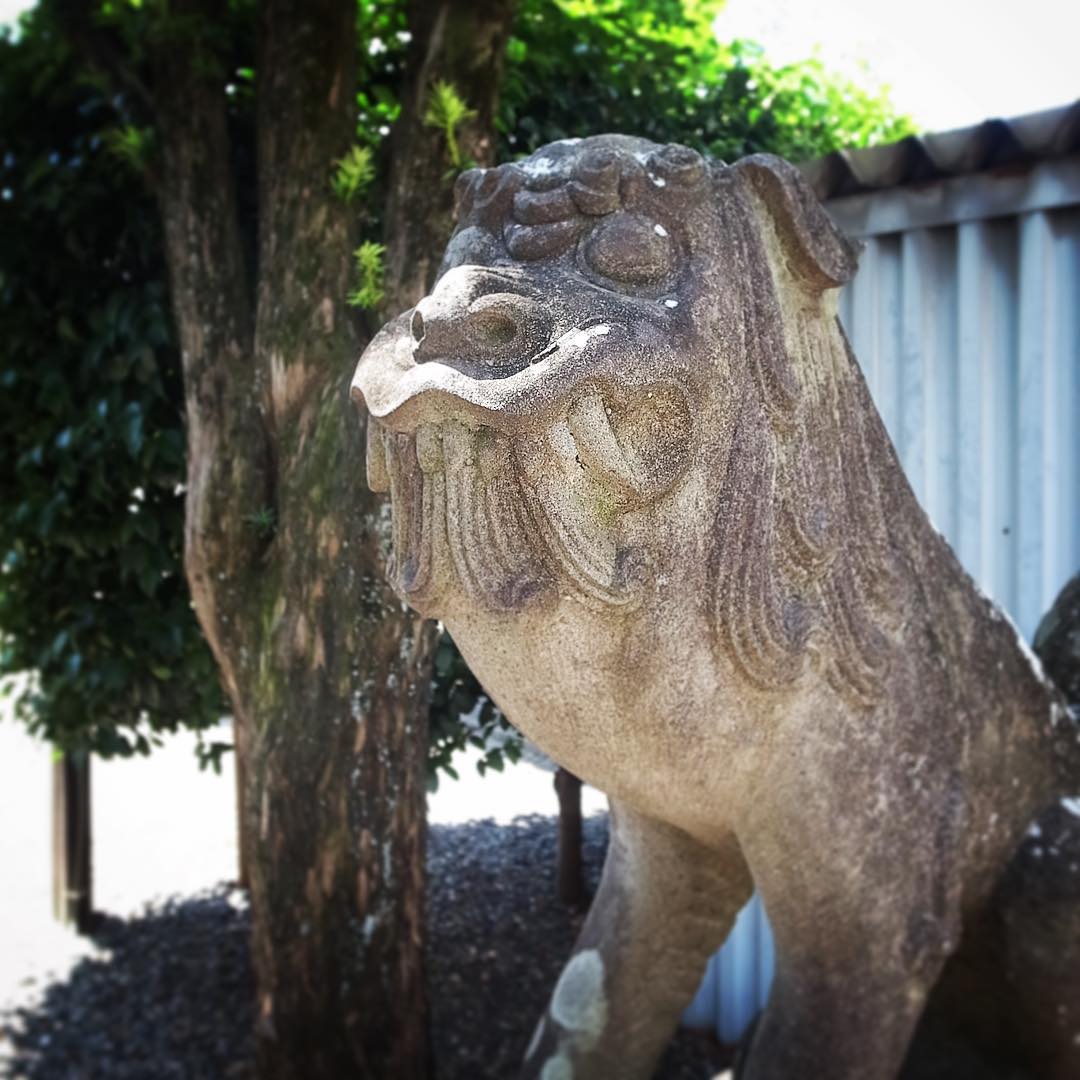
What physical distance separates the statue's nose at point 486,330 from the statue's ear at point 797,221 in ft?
1.04

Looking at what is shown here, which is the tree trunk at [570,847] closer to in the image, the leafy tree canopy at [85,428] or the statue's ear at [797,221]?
the leafy tree canopy at [85,428]

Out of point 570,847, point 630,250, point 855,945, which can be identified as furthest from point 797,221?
point 570,847

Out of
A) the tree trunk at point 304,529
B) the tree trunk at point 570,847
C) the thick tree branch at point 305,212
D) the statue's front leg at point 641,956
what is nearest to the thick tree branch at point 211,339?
the tree trunk at point 304,529

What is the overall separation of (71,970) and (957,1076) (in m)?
3.38

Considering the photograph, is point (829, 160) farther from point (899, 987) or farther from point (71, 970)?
point (71, 970)

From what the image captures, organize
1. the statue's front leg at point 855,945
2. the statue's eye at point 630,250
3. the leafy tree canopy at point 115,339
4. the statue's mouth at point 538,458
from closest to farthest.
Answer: the statue's mouth at point 538,458, the statue's eye at point 630,250, the statue's front leg at point 855,945, the leafy tree canopy at point 115,339

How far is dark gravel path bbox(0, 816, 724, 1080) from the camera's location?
11.1ft

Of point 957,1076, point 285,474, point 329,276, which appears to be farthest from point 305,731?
point 957,1076

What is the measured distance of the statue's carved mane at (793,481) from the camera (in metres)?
1.28

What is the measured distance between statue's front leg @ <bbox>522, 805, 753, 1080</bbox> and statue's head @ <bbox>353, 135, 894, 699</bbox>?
48 centimetres

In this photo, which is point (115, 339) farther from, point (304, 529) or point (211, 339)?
point (304, 529)

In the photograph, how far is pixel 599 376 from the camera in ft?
3.82

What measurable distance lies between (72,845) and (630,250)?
3.77 m

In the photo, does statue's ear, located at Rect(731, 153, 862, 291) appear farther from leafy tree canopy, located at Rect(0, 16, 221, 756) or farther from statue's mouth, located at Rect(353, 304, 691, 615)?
leafy tree canopy, located at Rect(0, 16, 221, 756)
